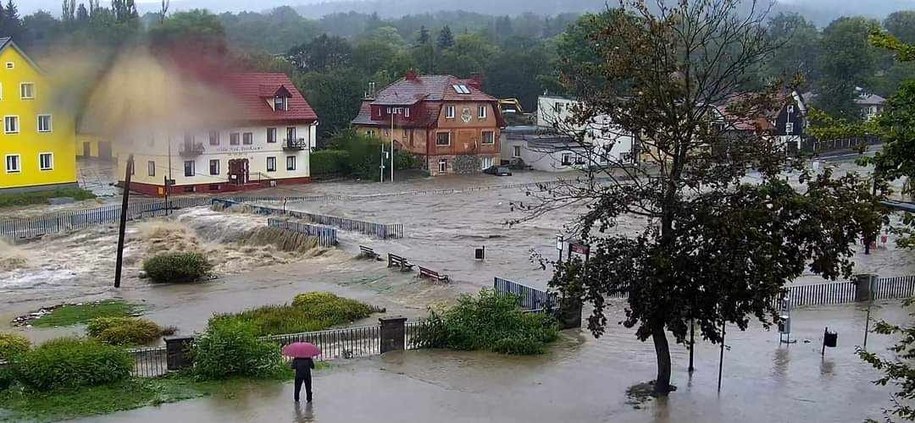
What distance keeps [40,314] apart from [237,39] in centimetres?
1138

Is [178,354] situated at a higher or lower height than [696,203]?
lower

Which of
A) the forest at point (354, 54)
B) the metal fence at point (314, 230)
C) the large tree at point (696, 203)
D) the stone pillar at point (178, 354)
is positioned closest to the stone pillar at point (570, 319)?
the large tree at point (696, 203)

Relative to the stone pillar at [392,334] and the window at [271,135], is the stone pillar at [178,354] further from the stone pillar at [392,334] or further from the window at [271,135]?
the window at [271,135]

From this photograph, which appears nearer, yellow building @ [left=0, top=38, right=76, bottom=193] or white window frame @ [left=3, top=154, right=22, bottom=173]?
yellow building @ [left=0, top=38, right=76, bottom=193]

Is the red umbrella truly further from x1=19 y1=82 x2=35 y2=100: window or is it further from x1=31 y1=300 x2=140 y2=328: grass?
x1=19 y1=82 x2=35 y2=100: window

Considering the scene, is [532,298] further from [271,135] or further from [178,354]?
[271,135]

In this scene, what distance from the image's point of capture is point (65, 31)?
3309cm

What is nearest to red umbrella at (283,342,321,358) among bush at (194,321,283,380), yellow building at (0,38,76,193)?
bush at (194,321,283,380)

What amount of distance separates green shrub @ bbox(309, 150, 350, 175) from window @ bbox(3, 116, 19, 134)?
18937 mm

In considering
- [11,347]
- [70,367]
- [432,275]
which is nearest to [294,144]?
[432,275]

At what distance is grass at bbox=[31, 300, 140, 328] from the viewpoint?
28.3 meters

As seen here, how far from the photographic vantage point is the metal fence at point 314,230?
40438mm

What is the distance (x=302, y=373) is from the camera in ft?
59.9

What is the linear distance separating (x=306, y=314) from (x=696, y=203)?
543 inches
